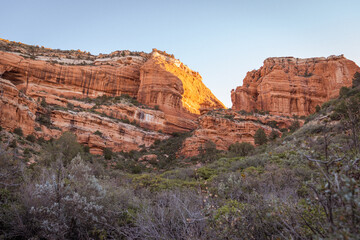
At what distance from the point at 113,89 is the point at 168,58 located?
51.7 feet

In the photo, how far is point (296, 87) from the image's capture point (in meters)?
46.1

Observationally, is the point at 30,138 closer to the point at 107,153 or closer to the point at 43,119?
the point at 43,119

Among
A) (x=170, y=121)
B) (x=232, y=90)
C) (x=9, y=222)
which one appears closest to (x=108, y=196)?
(x=9, y=222)

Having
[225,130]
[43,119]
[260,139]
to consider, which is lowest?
[43,119]

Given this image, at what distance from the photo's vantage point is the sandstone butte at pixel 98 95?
2719 cm

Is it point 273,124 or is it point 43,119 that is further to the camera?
point 273,124

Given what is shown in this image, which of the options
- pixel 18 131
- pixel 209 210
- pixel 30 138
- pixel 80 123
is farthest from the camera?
pixel 80 123

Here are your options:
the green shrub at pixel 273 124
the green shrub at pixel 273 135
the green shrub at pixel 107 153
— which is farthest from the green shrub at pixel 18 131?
the green shrub at pixel 273 124

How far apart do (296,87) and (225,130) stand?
67.4ft

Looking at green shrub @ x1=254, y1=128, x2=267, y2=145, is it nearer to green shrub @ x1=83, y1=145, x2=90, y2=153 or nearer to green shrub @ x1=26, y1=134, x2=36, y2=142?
green shrub @ x1=83, y1=145, x2=90, y2=153

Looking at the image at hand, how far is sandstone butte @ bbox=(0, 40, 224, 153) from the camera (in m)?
27.2

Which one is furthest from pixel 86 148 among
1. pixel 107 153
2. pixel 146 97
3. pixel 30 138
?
pixel 146 97

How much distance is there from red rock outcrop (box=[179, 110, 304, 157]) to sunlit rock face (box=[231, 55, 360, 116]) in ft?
24.9

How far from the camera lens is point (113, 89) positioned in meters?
45.1
